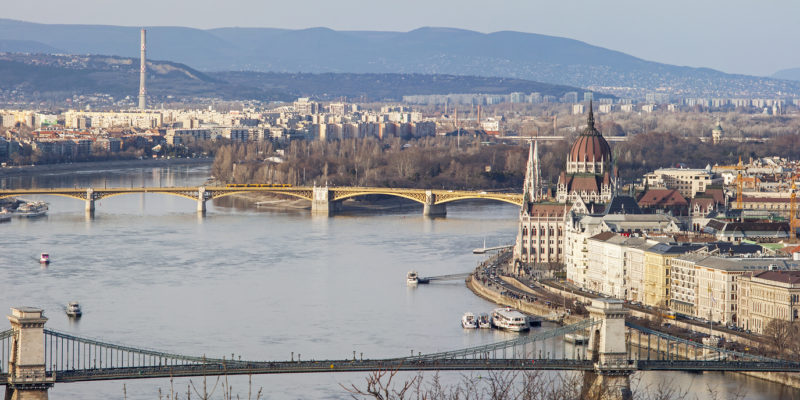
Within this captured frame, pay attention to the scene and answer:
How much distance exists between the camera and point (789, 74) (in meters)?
190

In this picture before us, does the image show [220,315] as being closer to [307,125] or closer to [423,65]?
[307,125]

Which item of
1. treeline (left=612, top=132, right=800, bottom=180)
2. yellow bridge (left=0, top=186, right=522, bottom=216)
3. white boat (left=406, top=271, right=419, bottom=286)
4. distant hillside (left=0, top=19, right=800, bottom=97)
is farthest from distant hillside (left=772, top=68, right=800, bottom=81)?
white boat (left=406, top=271, right=419, bottom=286)

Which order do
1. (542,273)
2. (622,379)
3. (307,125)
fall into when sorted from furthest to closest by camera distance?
(307,125), (542,273), (622,379)

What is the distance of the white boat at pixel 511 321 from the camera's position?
19562mm

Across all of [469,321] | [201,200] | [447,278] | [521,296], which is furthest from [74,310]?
[201,200]

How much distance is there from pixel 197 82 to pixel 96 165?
66737mm

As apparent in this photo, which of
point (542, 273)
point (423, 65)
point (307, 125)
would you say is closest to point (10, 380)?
point (542, 273)

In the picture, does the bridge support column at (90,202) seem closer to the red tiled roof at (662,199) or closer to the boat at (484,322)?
the red tiled roof at (662,199)

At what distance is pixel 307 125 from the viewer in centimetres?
7675

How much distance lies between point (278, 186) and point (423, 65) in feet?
409

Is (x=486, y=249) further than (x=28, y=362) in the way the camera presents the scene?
Yes

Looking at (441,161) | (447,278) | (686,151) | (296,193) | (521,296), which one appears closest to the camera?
(521,296)

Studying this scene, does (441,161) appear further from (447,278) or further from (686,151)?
(447,278)

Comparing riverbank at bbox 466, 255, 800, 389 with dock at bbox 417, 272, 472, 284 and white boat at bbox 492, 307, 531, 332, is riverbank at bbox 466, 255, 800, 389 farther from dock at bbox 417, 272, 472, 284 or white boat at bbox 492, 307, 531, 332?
white boat at bbox 492, 307, 531, 332
